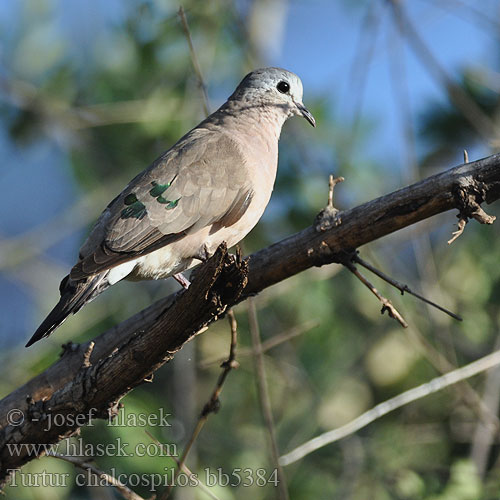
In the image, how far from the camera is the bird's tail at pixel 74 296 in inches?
133

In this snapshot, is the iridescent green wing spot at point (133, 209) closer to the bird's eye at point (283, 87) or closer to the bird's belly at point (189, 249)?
the bird's belly at point (189, 249)

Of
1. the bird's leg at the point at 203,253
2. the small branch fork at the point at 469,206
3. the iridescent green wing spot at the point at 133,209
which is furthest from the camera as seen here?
the bird's leg at the point at 203,253

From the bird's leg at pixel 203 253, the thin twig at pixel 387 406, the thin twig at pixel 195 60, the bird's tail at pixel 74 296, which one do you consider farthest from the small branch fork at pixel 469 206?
the bird's tail at pixel 74 296

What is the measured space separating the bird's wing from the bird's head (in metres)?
0.62

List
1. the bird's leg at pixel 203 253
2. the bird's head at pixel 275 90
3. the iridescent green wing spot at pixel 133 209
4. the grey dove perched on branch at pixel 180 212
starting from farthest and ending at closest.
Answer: the bird's head at pixel 275 90
the bird's leg at pixel 203 253
the iridescent green wing spot at pixel 133 209
the grey dove perched on branch at pixel 180 212

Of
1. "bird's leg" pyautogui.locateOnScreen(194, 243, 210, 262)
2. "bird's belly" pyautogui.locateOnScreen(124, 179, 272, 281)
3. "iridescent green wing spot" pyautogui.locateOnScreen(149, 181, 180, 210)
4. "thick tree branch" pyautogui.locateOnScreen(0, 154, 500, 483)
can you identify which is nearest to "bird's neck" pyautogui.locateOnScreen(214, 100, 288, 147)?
"bird's belly" pyautogui.locateOnScreen(124, 179, 272, 281)

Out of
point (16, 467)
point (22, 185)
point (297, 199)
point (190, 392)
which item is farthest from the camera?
point (22, 185)

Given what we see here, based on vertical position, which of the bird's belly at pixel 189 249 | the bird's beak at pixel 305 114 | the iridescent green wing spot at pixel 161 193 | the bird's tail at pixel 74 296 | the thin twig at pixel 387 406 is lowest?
the thin twig at pixel 387 406

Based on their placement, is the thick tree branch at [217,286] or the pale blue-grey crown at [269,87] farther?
the pale blue-grey crown at [269,87]

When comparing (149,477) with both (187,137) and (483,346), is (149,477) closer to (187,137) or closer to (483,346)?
(187,137)

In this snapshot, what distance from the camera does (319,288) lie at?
5.61 m

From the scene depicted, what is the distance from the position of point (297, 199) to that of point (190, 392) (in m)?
1.58

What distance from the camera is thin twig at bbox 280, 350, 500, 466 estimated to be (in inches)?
139

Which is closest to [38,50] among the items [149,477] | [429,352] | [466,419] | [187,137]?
[187,137]
